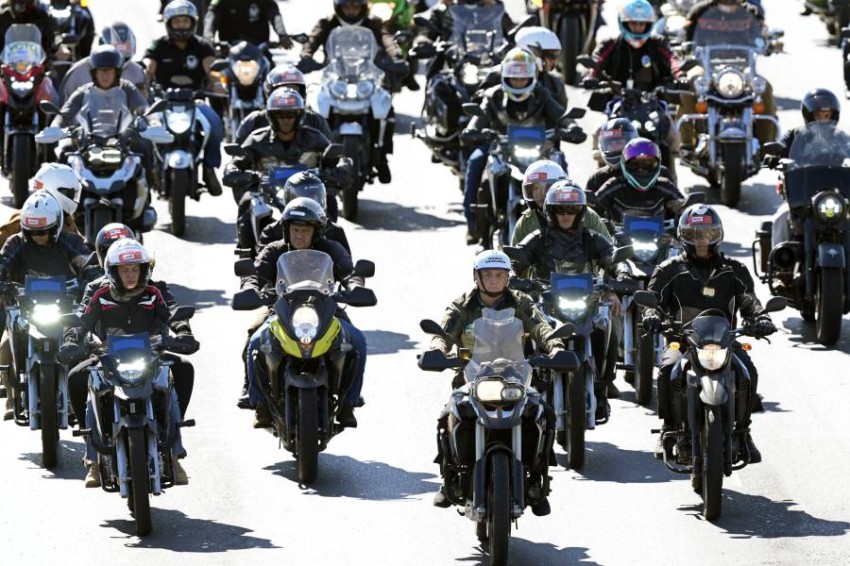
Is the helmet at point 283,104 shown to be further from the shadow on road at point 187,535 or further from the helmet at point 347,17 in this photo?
the shadow on road at point 187,535

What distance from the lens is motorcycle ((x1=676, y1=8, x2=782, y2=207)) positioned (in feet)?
100

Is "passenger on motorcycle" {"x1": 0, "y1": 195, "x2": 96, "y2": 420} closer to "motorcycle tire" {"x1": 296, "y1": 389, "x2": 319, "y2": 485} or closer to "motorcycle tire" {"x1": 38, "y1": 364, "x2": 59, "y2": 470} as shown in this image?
"motorcycle tire" {"x1": 38, "y1": 364, "x2": 59, "y2": 470}

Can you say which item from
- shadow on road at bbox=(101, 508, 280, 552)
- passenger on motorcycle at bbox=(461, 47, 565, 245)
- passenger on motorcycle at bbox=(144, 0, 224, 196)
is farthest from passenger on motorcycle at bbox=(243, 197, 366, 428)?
passenger on motorcycle at bbox=(144, 0, 224, 196)

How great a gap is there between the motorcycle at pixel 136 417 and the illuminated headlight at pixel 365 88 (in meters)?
10.9

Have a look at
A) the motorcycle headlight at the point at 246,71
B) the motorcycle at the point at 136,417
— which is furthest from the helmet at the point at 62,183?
the motorcycle headlight at the point at 246,71

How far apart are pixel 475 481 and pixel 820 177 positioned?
8.72 metres

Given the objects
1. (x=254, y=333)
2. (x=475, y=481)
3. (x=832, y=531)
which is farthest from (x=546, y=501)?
(x=254, y=333)

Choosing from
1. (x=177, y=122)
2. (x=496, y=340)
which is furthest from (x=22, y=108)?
(x=496, y=340)

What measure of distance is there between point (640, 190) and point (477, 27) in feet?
27.3

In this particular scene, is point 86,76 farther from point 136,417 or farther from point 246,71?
point 136,417

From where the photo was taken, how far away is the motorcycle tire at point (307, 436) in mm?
20344

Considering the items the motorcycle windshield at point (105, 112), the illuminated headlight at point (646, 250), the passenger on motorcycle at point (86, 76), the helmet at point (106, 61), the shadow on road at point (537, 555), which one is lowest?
the shadow on road at point (537, 555)

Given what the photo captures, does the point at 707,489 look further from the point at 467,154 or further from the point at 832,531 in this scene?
the point at 467,154

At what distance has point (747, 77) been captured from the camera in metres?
31.0
